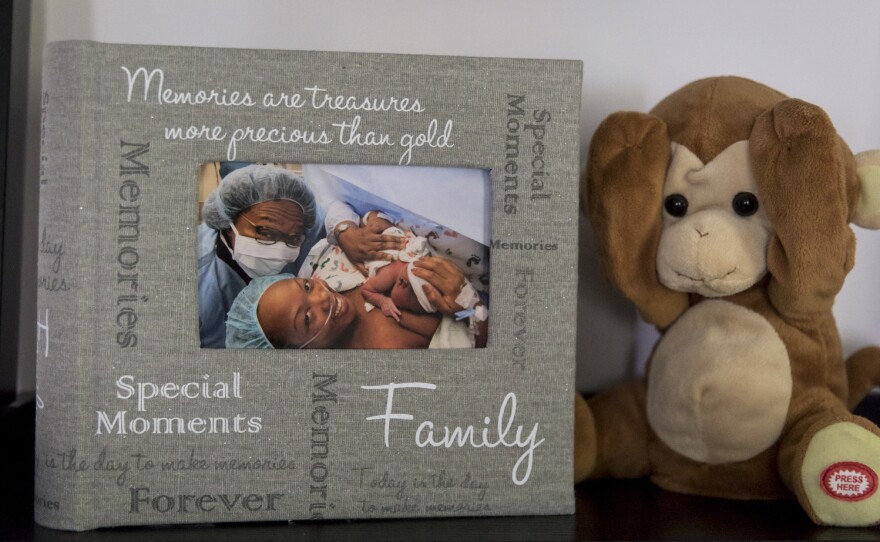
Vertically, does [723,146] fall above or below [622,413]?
above

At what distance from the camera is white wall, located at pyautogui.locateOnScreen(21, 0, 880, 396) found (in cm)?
90

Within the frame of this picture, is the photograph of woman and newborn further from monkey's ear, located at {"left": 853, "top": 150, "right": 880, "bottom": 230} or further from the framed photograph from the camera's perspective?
monkey's ear, located at {"left": 853, "top": 150, "right": 880, "bottom": 230}

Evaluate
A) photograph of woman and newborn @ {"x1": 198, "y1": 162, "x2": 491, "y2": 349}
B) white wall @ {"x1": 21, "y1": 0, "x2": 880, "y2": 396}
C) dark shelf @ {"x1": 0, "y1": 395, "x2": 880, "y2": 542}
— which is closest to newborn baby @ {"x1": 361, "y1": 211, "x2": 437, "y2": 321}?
photograph of woman and newborn @ {"x1": 198, "y1": 162, "x2": 491, "y2": 349}

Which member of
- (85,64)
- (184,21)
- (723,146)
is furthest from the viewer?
(184,21)

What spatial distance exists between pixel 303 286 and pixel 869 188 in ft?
1.52

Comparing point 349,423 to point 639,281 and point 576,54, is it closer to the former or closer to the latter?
point 639,281

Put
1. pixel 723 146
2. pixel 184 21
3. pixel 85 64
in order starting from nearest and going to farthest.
Answer: 1. pixel 85 64
2. pixel 723 146
3. pixel 184 21

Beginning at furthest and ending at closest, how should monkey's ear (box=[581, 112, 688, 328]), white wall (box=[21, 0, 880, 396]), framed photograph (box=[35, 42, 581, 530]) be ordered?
white wall (box=[21, 0, 880, 396]), monkey's ear (box=[581, 112, 688, 328]), framed photograph (box=[35, 42, 581, 530])

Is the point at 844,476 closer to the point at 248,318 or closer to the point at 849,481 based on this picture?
the point at 849,481

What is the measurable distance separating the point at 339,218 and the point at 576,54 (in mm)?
363

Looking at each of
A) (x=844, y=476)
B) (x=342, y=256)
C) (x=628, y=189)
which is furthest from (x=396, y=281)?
(x=844, y=476)

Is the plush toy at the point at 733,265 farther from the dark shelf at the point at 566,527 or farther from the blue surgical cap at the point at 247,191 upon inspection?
the blue surgical cap at the point at 247,191

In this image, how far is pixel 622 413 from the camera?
86 cm

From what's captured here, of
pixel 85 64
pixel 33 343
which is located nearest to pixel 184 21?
pixel 85 64
